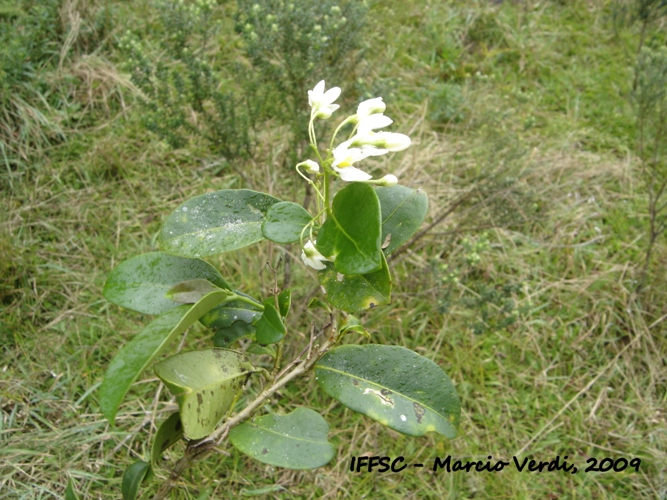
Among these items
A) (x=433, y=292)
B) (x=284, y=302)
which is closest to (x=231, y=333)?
(x=284, y=302)

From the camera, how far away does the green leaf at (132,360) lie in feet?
2.26

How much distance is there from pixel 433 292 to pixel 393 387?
3.90 feet

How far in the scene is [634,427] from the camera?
197 centimetres

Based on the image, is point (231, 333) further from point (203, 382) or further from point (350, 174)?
point (350, 174)

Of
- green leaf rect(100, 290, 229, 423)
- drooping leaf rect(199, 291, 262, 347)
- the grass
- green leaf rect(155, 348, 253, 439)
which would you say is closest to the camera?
green leaf rect(100, 290, 229, 423)

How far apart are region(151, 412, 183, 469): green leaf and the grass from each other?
0.76 meters

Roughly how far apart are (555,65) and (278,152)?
179 cm

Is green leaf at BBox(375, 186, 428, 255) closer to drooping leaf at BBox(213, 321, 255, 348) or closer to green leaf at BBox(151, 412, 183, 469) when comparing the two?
drooping leaf at BBox(213, 321, 255, 348)

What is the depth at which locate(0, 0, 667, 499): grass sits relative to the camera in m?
1.76

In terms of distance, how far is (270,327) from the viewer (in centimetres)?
89

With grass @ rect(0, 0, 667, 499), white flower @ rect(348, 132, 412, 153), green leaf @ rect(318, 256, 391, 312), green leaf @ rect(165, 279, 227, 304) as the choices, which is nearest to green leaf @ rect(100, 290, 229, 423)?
green leaf @ rect(165, 279, 227, 304)

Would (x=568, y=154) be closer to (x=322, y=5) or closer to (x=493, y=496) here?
(x=322, y=5)

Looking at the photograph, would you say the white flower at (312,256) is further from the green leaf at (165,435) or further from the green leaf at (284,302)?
the green leaf at (165,435)

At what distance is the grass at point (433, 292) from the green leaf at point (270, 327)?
92 cm
